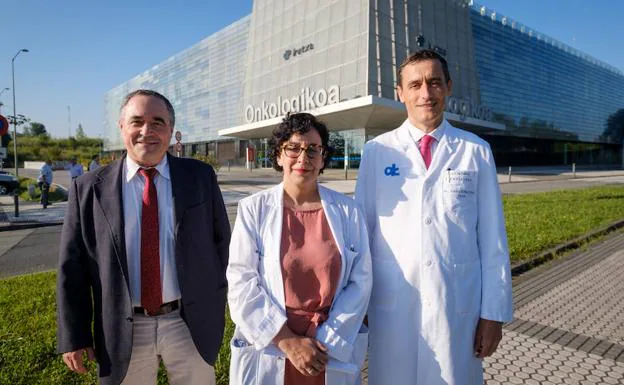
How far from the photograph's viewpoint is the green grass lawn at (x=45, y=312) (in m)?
3.26

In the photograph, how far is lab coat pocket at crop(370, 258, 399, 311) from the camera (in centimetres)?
217

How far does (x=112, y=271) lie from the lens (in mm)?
2061

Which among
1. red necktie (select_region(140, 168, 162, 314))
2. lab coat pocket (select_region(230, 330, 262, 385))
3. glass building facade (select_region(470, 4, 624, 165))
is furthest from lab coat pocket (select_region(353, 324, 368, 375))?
glass building facade (select_region(470, 4, 624, 165))

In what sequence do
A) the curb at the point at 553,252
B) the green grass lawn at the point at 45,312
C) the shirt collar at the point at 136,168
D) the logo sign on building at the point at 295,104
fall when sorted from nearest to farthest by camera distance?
the shirt collar at the point at 136,168
the green grass lawn at the point at 45,312
the curb at the point at 553,252
the logo sign on building at the point at 295,104

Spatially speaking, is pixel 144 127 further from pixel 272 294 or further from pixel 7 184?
pixel 7 184

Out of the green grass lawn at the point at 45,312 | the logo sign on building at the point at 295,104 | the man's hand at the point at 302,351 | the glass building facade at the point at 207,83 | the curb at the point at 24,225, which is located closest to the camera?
the man's hand at the point at 302,351

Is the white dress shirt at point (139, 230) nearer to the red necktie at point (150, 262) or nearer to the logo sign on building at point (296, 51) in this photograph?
the red necktie at point (150, 262)

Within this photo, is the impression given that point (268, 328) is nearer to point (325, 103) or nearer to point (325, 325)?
point (325, 325)

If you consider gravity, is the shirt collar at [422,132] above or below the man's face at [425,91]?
below

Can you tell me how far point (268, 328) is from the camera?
73.5 inches

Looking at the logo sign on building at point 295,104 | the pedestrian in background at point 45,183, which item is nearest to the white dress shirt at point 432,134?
the pedestrian in background at point 45,183

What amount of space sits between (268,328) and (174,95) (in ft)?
241

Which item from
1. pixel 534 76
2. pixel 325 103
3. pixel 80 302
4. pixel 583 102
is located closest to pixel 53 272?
pixel 80 302

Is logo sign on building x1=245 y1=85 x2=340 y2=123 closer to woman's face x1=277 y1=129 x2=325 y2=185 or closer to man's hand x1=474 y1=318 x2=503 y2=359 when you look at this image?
woman's face x1=277 y1=129 x2=325 y2=185
